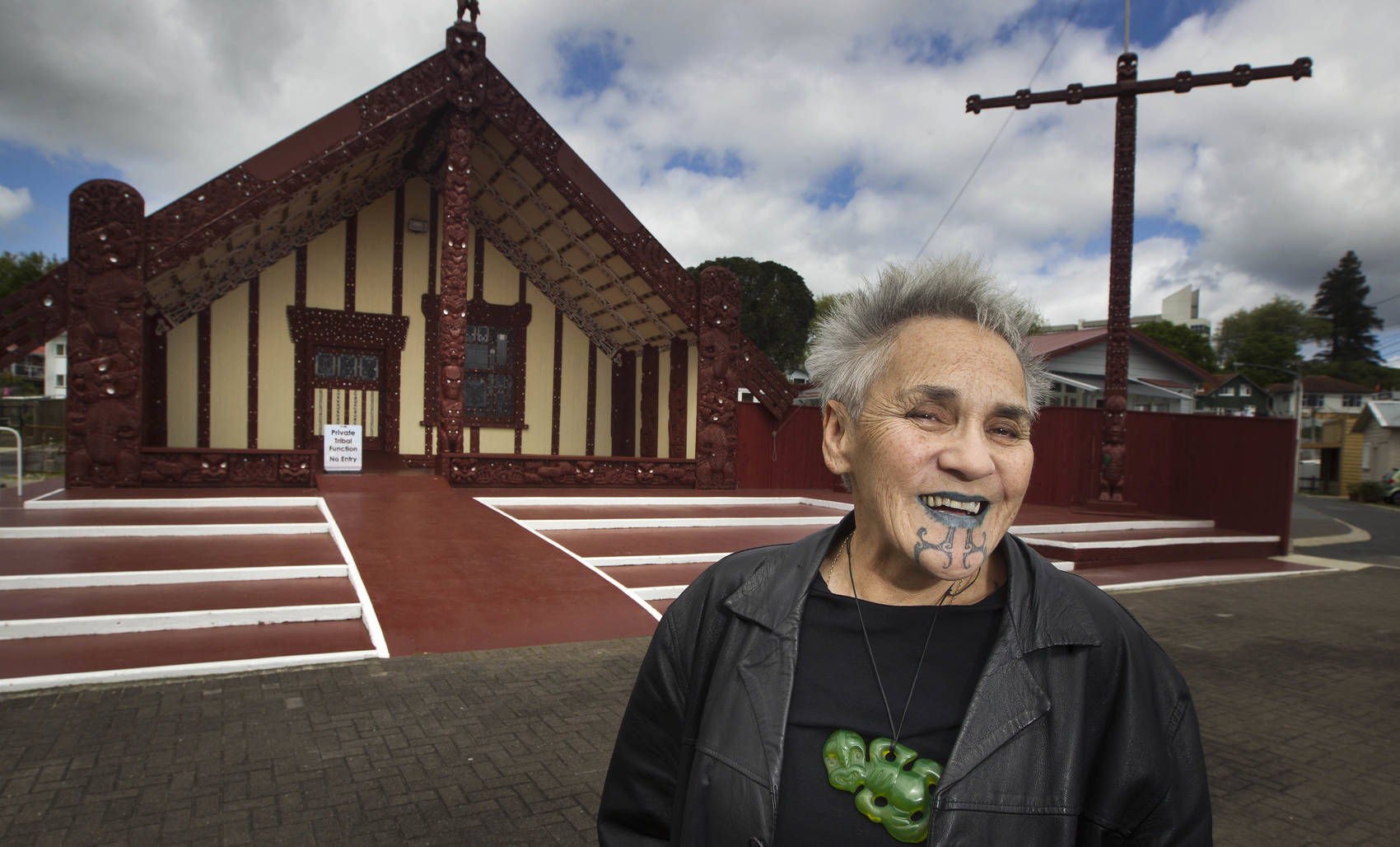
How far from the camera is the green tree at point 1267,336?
77000 mm

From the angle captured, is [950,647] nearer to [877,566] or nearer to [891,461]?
[877,566]

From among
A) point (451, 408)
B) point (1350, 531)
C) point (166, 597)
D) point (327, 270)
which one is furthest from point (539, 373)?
point (1350, 531)

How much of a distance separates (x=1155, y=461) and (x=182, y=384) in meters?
15.7

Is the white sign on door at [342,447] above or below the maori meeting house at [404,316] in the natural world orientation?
below

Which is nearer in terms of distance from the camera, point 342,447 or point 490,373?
point 342,447

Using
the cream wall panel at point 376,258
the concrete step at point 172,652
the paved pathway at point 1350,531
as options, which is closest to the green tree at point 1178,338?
the paved pathway at point 1350,531

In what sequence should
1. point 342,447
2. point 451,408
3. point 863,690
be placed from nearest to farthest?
1. point 863,690
2. point 451,408
3. point 342,447

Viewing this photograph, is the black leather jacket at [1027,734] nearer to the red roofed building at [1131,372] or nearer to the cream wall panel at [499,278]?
the cream wall panel at [499,278]

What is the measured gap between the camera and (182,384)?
501 inches

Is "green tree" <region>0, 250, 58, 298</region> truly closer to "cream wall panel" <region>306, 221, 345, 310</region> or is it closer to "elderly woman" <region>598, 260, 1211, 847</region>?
"cream wall panel" <region>306, 221, 345, 310</region>

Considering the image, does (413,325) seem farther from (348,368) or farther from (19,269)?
(19,269)

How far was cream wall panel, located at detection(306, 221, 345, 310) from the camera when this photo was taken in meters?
13.7

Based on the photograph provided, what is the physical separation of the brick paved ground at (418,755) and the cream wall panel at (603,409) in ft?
33.3

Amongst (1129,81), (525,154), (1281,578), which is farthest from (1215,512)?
(525,154)
